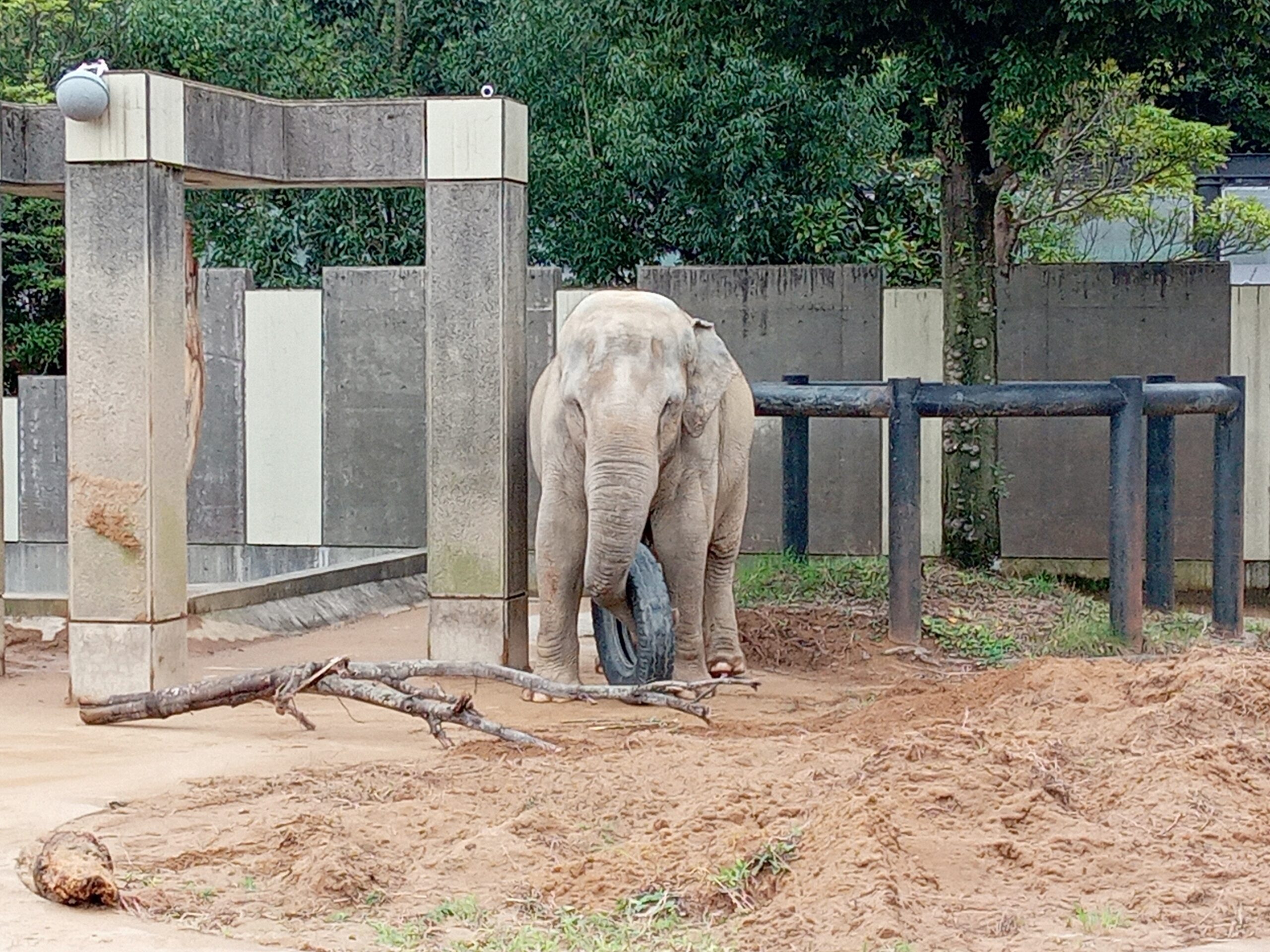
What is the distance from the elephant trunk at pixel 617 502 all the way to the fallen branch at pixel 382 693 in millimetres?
732

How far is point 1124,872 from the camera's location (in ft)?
19.4

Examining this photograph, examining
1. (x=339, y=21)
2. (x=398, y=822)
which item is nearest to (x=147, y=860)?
(x=398, y=822)

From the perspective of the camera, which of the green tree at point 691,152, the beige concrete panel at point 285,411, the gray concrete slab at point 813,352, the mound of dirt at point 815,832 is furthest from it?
the green tree at point 691,152

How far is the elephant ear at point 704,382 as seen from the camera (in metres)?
9.89

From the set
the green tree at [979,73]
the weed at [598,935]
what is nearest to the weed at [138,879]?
the weed at [598,935]

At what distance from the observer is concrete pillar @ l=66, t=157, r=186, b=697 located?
9562 mm

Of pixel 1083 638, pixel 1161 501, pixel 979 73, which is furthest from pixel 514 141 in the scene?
pixel 1161 501

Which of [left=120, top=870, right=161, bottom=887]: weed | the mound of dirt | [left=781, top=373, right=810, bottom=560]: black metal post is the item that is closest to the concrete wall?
[left=781, top=373, right=810, bottom=560]: black metal post

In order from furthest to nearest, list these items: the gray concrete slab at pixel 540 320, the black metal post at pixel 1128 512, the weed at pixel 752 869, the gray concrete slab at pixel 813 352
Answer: the gray concrete slab at pixel 540 320 < the gray concrete slab at pixel 813 352 < the black metal post at pixel 1128 512 < the weed at pixel 752 869

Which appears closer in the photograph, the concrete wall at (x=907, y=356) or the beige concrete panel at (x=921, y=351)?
the concrete wall at (x=907, y=356)

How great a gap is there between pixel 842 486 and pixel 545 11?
5.50 m

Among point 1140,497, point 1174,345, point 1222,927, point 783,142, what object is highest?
point 783,142

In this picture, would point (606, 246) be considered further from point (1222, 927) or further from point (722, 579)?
point (1222, 927)

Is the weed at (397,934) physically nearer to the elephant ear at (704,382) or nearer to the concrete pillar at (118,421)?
the concrete pillar at (118,421)
